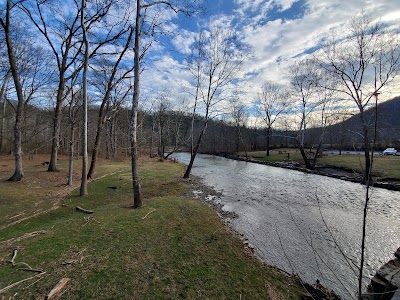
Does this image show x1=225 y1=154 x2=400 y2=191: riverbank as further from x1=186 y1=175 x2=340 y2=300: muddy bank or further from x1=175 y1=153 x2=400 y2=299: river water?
x1=186 y1=175 x2=340 y2=300: muddy bank

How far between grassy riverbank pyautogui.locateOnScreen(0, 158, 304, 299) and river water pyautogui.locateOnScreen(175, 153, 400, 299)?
110 cm

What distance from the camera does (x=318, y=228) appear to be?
824 cm

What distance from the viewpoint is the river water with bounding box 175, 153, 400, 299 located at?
557 cm

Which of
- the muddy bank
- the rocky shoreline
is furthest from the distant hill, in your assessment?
the muddy bank

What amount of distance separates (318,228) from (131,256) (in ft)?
22.8

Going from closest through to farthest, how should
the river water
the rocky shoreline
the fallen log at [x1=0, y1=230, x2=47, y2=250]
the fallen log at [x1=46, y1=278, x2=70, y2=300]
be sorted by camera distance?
the fallen log at [x1=46, y1=278, x2=70, y2=300] → the rocky shoreline → the fallen log at [x1=0, y1=230, x2=47, y2=250] → the river water

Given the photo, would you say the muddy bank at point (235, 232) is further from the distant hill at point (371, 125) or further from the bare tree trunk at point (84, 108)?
the bare tree trunk at point (84, 108)

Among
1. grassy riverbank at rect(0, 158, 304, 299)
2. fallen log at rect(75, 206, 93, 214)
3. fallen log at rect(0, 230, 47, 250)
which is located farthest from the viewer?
fallen log at rect(75, 206, 93, 214)

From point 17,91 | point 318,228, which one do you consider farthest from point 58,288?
point 17,91

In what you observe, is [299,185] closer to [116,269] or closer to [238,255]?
[238,255]

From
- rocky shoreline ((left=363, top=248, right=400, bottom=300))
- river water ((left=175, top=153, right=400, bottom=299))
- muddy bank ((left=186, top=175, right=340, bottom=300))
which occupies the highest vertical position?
rocky shoreline ((left=363, top=248, right=400, bottom=300))

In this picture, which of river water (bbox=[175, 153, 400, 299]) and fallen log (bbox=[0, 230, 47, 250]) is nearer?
fallen log (bbox=[0, 230, 47, 250])

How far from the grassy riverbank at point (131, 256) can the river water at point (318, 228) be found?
43.5 inches

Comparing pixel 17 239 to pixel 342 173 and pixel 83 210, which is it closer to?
pixel 83 210
